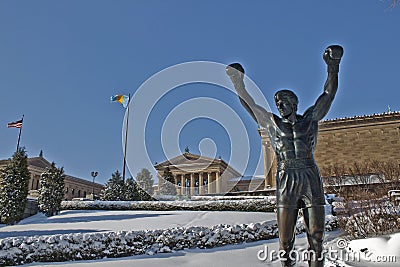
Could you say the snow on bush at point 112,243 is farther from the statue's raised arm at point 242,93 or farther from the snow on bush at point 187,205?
the snow on bush at point 187,205

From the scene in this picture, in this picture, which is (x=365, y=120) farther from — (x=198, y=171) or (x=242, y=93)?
(x=242, y=93)

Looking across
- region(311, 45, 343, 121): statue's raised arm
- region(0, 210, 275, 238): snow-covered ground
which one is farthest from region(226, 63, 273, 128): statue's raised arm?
region(0, 210, 275, 238): snow-covered ground

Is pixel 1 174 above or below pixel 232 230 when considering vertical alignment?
above

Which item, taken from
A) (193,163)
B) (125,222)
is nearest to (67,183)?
(193,163)

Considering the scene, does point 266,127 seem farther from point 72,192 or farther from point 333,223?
point 72,192

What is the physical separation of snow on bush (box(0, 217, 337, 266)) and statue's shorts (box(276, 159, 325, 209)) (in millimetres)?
8004

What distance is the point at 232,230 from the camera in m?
11.4

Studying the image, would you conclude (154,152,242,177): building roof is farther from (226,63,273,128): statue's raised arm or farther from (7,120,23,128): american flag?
(226,63,273,128): statue's raised arm

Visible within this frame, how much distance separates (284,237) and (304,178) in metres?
0.56

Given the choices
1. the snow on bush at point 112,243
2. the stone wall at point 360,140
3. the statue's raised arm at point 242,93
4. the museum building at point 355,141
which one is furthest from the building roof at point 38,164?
the statue's raised arm at point 242,93

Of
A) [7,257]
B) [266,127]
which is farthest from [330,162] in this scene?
[266,127]

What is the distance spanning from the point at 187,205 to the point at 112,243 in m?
12.2

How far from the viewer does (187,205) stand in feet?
73.2

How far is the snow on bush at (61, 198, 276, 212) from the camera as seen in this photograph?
782 inches
